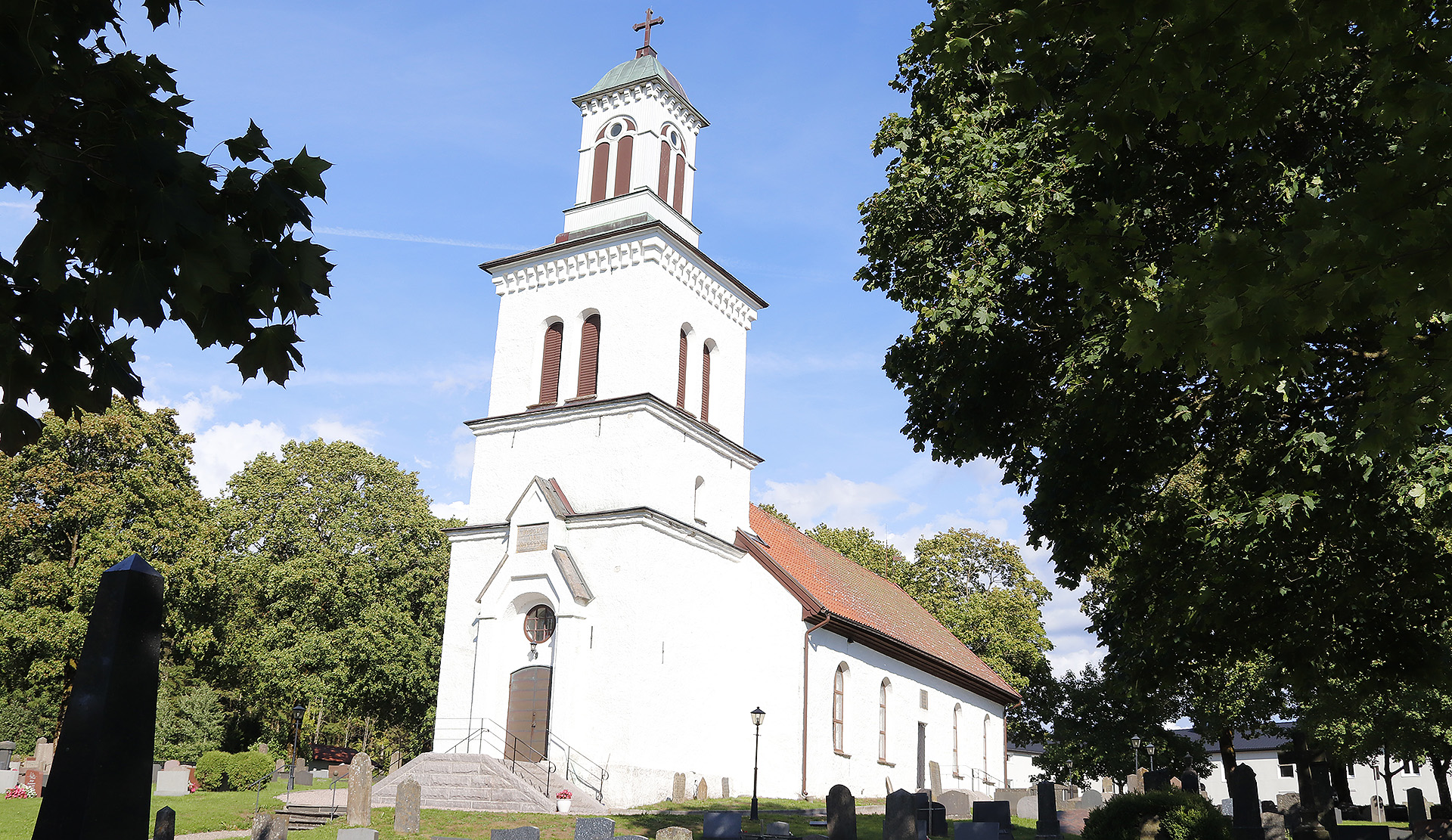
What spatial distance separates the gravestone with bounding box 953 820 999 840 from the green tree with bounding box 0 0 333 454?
14232 mm

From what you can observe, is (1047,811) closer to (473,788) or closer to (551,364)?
(473,788)

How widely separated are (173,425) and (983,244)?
121 ft

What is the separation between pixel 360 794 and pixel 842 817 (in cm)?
930

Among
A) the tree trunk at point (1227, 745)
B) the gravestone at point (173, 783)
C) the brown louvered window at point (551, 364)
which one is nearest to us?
the gravestone at point (173, 783)

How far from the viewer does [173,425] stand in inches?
1597

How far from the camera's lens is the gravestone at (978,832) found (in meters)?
16.3

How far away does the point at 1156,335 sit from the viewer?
4.62 metres

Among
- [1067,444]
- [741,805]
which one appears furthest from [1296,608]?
[741,805]

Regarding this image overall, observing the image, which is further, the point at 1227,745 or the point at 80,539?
the point at 1227,745

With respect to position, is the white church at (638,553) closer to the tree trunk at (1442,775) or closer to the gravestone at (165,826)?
the gravestone at (165,826)

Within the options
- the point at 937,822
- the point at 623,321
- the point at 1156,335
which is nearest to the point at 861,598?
the point at 623,321

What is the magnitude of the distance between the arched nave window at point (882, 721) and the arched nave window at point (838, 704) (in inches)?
88.1

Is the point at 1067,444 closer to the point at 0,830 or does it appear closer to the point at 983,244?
the point at 983,244

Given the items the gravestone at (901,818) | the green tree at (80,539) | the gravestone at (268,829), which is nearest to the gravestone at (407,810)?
the gravestone at (268,829)
